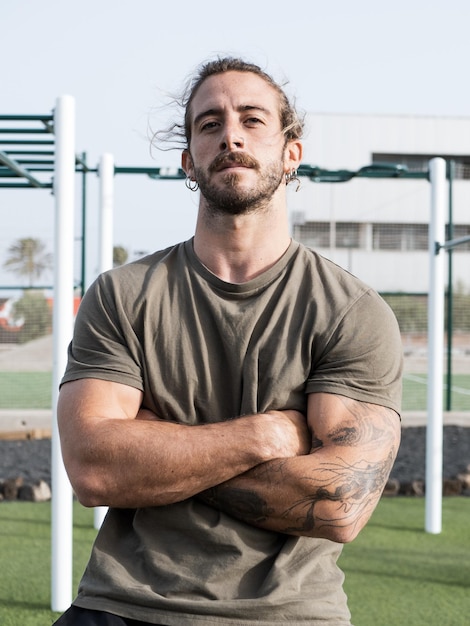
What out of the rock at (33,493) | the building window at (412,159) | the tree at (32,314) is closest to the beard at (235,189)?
the rock at (33,493)

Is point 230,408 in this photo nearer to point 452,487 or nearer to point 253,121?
point 253,121

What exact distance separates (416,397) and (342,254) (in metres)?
9.65

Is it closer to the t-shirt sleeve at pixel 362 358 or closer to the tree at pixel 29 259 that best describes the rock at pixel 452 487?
the t-shirt sleeve at pixel 362 358

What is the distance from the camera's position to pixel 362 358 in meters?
1.80

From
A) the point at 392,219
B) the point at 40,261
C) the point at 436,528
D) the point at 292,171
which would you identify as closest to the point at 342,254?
the point at 392,219

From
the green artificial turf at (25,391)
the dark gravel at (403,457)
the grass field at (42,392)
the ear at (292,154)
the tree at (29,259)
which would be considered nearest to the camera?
the ear at (292,154)

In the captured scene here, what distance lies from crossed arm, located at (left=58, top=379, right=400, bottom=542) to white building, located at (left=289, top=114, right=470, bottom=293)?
17847 mm

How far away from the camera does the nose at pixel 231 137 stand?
185 cm

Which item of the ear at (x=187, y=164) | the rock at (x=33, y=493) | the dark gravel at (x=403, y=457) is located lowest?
the rock at (x=33, y=493)

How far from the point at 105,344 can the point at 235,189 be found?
1.40 feet

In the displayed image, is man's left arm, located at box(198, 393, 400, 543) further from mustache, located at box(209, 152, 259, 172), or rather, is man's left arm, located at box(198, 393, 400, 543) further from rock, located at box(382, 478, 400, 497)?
rock, located at box(382, 478, 400, 497)

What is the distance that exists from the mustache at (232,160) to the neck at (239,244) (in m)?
0.10

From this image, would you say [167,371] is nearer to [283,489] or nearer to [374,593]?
[283,489]

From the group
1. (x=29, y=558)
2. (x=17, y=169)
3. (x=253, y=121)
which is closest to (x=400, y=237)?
(x=29, y=558)
